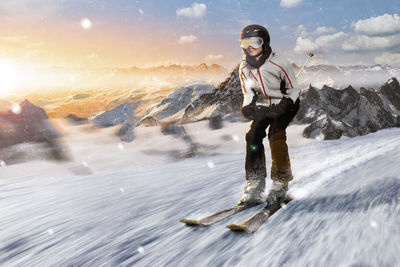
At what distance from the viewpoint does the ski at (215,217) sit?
3.10 meters

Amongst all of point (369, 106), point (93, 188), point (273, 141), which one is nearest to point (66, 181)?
point (93, 188)

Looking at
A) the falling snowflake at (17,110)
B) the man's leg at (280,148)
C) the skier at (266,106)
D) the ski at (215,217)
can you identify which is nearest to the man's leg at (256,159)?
the skier at (266,106)

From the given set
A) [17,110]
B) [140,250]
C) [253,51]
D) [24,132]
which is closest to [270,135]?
[253,51]

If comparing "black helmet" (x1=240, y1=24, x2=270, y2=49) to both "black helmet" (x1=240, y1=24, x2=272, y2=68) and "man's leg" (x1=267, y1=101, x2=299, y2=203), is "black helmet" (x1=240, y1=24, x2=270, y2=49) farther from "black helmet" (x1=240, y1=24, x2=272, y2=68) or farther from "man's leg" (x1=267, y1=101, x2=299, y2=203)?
"man's leg" (x1=267, y1=101, x2=299, y2=203)

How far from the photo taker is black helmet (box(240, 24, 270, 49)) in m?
3.77

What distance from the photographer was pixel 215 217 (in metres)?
3.21

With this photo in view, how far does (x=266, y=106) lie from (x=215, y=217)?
1.50m

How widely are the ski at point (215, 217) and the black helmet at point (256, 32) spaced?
206cm

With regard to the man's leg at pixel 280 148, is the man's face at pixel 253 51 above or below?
above

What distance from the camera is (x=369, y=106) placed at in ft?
303

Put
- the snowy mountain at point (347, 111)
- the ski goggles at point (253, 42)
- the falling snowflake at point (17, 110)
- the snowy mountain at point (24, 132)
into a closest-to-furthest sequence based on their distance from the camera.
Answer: the ski goggles at point (253, 42) < the snowy mountain at point (347, 111) < the snowy mountain at point (24, 132) < the falling snowflake at point (17, 110)

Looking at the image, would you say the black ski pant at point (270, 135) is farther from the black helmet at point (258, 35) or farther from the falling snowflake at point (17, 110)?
the falling snowflake at point (17, 110)

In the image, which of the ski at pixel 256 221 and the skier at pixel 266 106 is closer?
the ski at pixel 256 221

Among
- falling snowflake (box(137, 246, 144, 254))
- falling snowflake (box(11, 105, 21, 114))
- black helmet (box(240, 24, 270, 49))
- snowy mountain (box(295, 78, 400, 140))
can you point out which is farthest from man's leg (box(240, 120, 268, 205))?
falling snowflake (box(11, 105, 21, 114))
